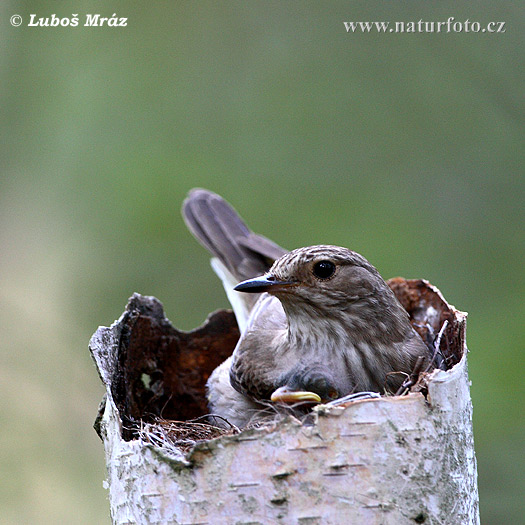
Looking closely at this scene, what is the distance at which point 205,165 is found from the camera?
292 inches

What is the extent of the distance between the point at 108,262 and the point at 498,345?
11.8ft

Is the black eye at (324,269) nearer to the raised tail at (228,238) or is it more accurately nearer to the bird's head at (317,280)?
the bird's head at (317,280)

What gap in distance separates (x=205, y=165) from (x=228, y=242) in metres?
1.50

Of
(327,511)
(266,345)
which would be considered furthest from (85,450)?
(327,511)

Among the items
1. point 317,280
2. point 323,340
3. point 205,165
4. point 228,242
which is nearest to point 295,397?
point 323,340

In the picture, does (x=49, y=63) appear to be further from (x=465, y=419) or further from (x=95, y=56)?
(x=465, y=419)

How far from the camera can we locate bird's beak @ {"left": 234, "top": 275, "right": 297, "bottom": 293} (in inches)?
163

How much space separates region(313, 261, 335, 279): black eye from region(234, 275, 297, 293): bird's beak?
0.46 feet

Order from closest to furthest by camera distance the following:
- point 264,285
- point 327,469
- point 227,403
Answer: point 327,469 < point 264,285 < point 227,403

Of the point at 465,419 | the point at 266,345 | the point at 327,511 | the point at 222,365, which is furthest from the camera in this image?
the point at 222,365

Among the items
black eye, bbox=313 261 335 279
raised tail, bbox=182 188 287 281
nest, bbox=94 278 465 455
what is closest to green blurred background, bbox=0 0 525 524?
raised tail, bbox=182 188 287 281

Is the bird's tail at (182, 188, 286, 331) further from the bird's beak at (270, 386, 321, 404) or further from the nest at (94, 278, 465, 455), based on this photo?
the bird's beak at (270, 386, 321, 404)

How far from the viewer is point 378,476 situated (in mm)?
3180

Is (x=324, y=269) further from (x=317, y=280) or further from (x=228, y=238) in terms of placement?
(x=228, y=238)
